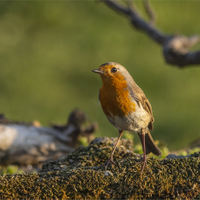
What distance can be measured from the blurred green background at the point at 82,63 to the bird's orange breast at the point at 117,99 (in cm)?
615

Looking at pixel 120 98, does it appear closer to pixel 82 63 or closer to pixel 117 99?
pixel 117 99

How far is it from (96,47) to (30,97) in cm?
331

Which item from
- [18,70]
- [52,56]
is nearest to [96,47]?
[52,56]

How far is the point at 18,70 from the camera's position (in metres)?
12.7

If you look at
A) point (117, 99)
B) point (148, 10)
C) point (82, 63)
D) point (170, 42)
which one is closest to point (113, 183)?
point (117, 99)

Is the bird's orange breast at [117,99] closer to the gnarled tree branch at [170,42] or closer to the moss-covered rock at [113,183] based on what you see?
the moss-covered rock at [113,183]

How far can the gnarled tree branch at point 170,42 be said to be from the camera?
5874 millimetres

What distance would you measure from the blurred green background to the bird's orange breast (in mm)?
6155

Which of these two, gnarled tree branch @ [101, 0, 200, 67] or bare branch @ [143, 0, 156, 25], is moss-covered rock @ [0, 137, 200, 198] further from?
bare branch @ [143, 0, 156, 25]

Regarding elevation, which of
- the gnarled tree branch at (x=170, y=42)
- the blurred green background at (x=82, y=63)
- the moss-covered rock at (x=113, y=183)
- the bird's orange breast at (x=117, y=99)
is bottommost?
the moss-covered rock at (x=113, y=183)

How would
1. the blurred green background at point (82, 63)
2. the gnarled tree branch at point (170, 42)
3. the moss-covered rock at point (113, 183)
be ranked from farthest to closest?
the blurred green background at point (82, 63)
the gnarled tree branch at point (170, 42)
the moss-covered rock at point (113, 183)

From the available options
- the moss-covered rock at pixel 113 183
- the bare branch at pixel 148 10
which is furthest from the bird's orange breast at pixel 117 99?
the bare branch at pixel 148 10

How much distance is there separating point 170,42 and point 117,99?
330 cm

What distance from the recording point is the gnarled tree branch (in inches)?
231
